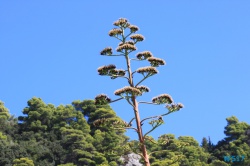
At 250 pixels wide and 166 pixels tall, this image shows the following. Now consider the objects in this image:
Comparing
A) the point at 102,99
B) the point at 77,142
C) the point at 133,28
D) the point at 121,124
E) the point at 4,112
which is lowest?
the point at 121,124

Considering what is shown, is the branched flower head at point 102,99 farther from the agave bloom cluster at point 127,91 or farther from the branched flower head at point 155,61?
the branched flower head at point 155,61

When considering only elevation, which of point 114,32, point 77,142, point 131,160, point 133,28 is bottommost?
point 114,32

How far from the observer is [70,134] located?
75.9 m

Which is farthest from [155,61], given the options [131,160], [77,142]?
[77,142]

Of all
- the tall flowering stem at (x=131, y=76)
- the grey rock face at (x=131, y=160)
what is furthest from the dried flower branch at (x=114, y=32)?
the grey rock face at (x=131, y=160)

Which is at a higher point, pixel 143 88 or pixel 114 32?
pixel 114 32

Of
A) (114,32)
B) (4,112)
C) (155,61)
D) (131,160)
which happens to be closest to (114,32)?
(114,32)

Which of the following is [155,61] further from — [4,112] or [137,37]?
[4,112]

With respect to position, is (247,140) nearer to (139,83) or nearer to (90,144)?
(90,144)

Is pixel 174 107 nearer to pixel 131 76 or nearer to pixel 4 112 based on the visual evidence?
pixel 131 76

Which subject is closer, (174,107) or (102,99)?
(102,99)

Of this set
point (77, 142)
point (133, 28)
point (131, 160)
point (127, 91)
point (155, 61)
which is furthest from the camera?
point (77, 142)

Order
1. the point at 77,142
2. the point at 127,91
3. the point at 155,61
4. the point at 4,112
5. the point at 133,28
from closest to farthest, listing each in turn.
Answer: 1. the point at 127,91
2. the point at 155,61
3. the point at 133,28
4. the point at 77,142
5. the point at 4,112

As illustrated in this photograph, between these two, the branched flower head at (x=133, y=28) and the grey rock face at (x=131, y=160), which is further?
the grey rock face at (x=131, y=160)
